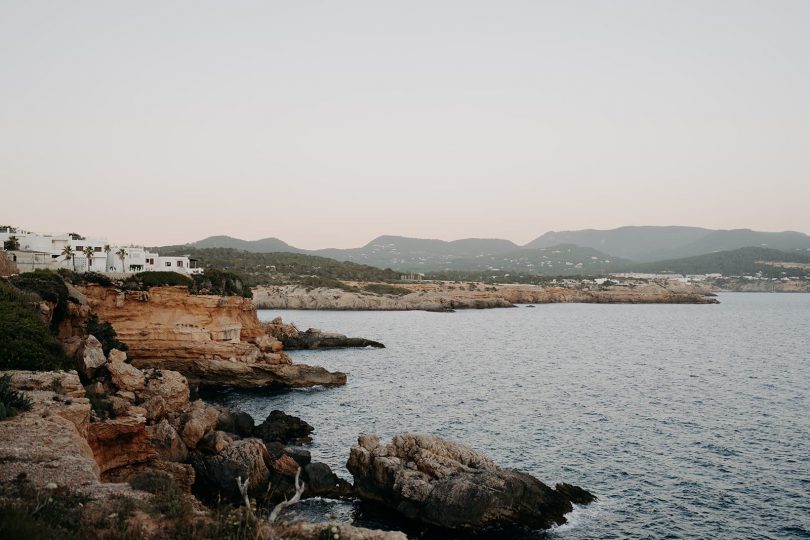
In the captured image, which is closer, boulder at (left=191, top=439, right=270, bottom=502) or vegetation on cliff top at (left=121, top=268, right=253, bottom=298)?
boulder at (left=191, top=439, right=270, bottom=502)

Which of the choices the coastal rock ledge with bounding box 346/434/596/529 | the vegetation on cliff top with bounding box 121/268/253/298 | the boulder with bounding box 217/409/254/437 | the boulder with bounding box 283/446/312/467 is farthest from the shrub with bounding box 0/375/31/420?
the vegetation on cliff top with bounding box 121/268/253/298

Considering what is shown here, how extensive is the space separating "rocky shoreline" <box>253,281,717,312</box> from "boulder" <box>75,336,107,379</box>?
96194mm

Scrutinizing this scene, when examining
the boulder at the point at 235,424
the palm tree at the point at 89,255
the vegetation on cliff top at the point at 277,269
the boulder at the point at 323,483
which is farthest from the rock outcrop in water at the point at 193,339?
the vegetation on cliff top at the point at 277,269

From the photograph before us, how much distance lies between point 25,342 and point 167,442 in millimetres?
6826

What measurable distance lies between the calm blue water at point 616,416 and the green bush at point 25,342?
11873 mm

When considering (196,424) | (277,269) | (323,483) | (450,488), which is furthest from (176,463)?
(277,269)

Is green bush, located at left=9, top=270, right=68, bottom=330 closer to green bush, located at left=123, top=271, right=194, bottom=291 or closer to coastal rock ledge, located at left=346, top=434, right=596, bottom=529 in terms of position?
green bush, located at left=123, top=271, right=194, bottom=291

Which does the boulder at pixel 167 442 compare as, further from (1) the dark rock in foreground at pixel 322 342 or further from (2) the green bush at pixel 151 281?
(1) the dark rock in foreground at pixel 322 342

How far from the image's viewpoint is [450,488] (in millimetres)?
20750

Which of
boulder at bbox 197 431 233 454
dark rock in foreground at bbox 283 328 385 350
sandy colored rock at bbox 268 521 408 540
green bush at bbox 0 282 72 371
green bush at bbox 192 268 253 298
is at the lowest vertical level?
dark rock in foreground at bbox 283 328 385 350

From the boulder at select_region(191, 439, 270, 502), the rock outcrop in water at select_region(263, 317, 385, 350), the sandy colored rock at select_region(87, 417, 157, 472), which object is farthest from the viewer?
the rock outcrop in water at select_region(263, 317, 385, 350)

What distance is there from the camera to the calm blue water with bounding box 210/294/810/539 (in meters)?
22.0

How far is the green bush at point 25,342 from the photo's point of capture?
21.5 metres

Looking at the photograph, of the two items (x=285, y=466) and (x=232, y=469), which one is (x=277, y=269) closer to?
(x=285, y=466)
